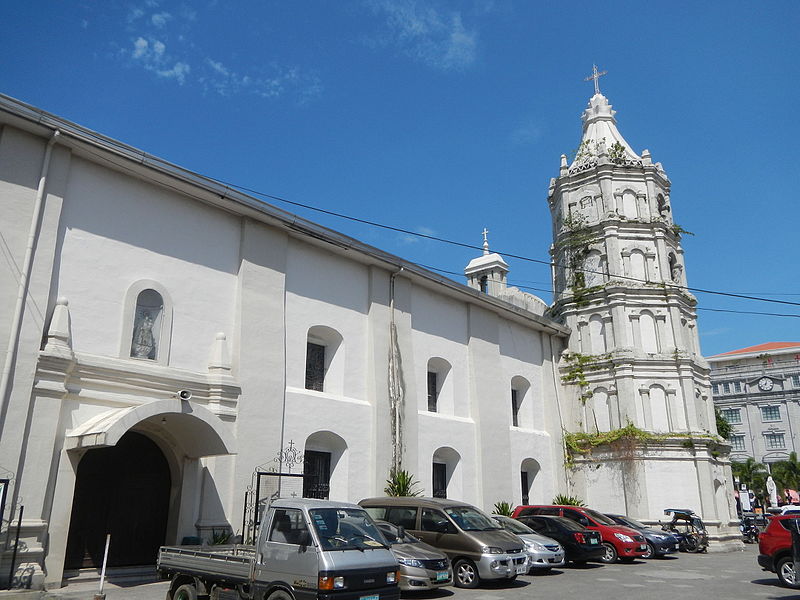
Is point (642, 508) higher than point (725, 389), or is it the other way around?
point (725, 389)

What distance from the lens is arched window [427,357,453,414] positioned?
891 inches

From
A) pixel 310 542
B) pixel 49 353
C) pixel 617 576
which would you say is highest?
pixel 49 353

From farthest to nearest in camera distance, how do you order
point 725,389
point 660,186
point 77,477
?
1. point 725,389
2. point 660,186
3. point 77,477

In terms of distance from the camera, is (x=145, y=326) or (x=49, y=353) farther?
(x=145, y=326)

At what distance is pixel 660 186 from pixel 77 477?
26.8 m

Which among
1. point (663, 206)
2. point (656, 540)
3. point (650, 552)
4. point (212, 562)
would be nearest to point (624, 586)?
point (650, 552)

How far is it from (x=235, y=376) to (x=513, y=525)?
8.15 meters

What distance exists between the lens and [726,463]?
90.7ft

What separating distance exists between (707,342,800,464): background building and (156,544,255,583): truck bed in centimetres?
6858

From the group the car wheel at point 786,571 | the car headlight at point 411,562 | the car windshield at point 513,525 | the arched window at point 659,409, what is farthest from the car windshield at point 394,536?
the arched window at point 659,409

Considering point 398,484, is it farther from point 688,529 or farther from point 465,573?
point 688,529

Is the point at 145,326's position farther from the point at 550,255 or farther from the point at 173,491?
the point at 550,255

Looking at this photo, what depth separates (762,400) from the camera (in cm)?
6800

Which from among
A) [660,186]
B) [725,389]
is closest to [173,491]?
[660,186]
